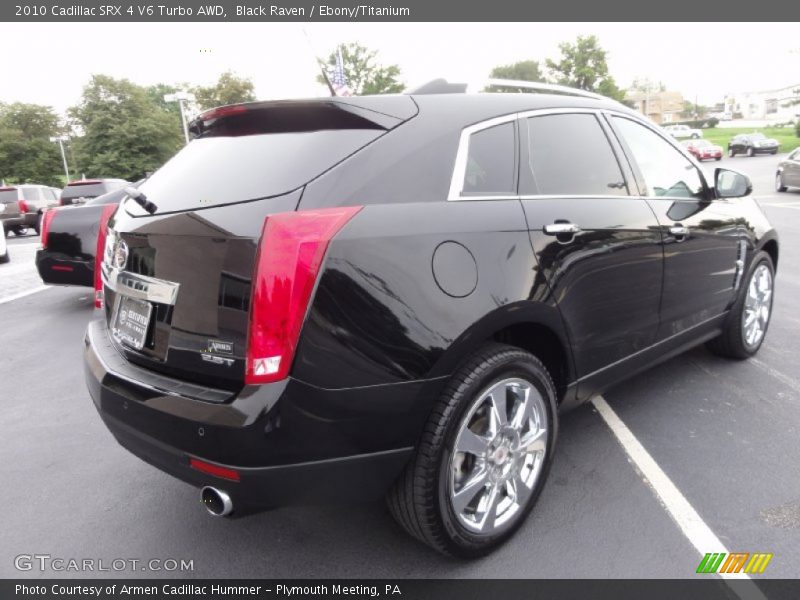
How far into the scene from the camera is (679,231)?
10.9 ft

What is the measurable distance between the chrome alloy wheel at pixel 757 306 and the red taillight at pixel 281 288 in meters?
3.52

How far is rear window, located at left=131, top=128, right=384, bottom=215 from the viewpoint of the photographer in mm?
2088

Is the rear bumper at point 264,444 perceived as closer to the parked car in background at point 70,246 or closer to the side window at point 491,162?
the side window at point 491,162

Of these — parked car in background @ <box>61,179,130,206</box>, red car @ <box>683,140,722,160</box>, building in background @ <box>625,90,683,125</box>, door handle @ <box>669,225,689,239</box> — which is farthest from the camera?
building in background @ <box>625,90,683,125</box>

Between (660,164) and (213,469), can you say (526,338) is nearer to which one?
(213,469)

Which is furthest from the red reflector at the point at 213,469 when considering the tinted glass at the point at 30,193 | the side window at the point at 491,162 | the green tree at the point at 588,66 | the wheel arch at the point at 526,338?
the green tree at the point at 588,66

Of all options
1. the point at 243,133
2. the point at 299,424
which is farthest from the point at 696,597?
the point at 243,133

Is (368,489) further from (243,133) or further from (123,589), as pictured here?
(243,133)

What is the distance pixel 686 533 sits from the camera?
8.12ft

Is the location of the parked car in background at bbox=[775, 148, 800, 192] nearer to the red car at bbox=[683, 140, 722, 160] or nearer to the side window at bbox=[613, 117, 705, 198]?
the side window at bbox=[613, 117, 705, 198]

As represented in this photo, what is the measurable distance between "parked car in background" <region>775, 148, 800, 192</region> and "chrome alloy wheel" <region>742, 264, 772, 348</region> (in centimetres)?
1607

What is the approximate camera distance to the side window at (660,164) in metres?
3.31

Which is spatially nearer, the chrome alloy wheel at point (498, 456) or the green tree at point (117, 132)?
the chrome alloy wheel at point (498, 456)

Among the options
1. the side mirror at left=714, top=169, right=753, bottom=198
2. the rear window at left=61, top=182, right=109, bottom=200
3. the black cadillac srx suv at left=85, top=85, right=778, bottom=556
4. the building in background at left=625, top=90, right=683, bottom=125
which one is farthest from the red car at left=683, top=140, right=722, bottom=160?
the building in background at left=625, top=90, right=683, bottom=125
